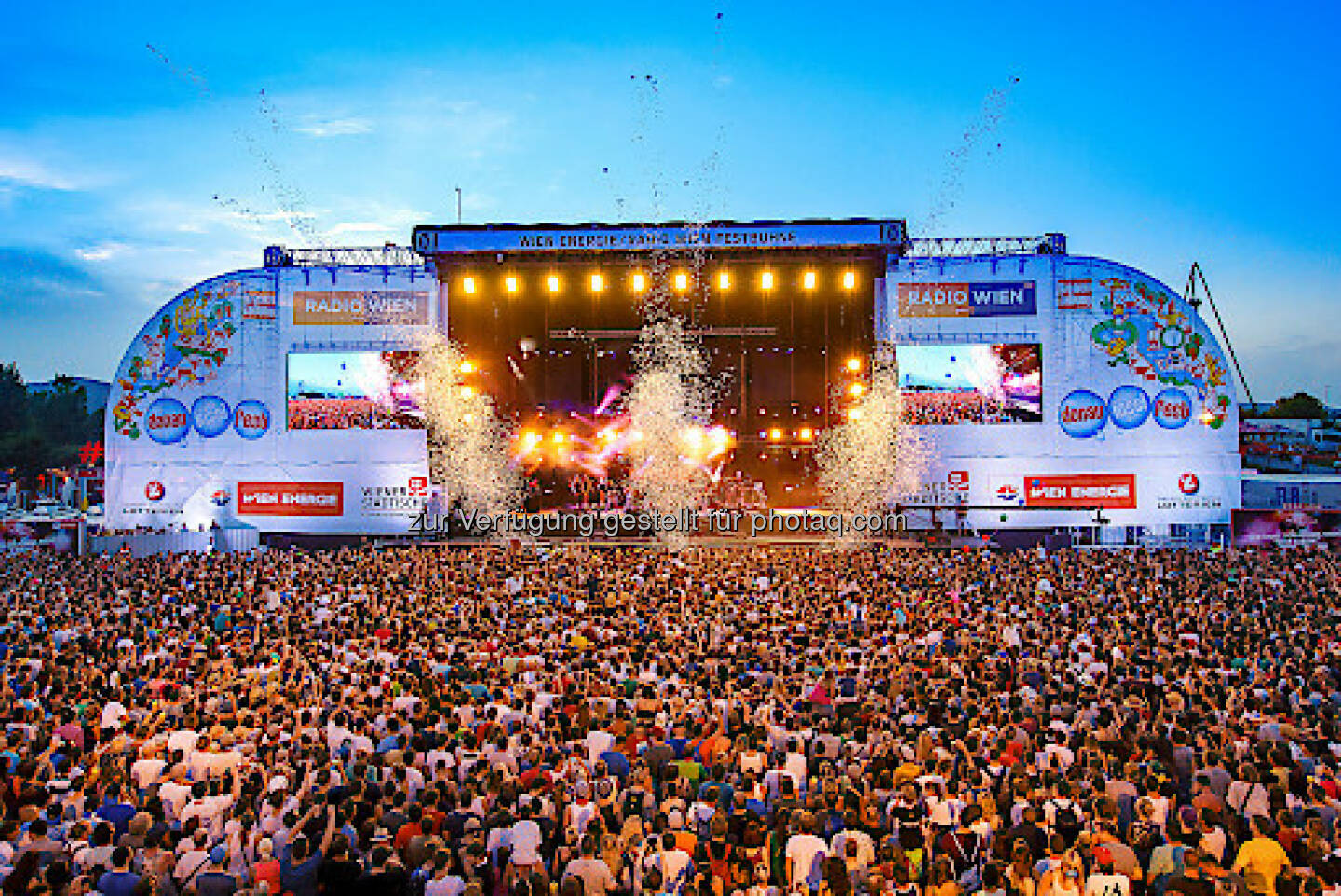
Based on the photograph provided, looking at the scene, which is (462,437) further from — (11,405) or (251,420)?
(11,405)

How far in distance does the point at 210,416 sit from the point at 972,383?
23.6m

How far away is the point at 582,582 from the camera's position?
1770 cm

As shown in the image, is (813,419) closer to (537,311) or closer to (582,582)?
(537,311)

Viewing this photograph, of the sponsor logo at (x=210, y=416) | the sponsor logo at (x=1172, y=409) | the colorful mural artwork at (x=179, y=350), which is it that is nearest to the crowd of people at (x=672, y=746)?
the sponsor logo at (x=1172, y=409)

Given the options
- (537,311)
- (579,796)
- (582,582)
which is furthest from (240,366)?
(579,796)

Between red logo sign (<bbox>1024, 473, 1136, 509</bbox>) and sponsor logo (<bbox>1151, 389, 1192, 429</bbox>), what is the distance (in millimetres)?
1952

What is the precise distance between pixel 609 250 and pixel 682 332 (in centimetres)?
424

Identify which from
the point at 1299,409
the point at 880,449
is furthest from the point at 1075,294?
the point at 1299,409

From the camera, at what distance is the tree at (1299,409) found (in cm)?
8519

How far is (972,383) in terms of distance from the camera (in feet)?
92.7

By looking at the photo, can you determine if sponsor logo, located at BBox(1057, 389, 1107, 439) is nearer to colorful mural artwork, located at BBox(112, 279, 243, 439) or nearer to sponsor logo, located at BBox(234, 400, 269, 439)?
sponsor logo, located at BBox(234, 400, 269, 439)

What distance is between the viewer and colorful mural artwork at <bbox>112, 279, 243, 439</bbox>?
97.1 feet

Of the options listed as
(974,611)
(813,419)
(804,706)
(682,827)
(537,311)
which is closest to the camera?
(682,827)

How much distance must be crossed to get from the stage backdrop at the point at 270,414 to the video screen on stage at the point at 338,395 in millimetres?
33
